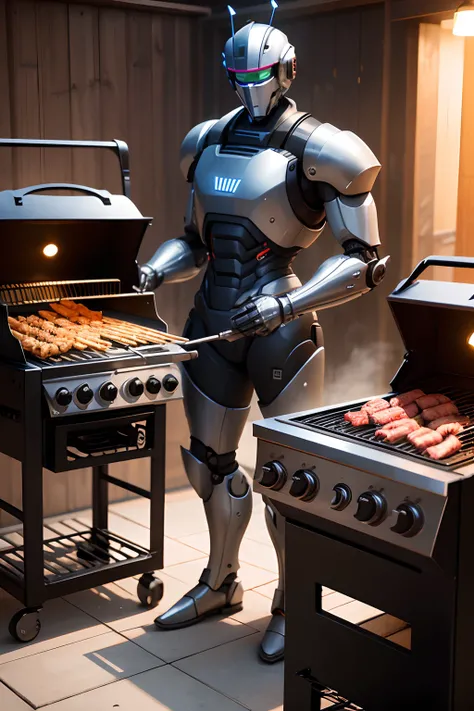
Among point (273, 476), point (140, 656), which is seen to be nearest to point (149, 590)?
point (140, 656)

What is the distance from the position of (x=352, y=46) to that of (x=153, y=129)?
118cm

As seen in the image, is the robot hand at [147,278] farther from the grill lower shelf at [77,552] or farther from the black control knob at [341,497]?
the black control knob at [341,497]

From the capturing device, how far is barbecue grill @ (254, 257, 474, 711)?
2037 millimetres

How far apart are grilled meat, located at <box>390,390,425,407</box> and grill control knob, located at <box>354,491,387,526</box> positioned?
430 mm

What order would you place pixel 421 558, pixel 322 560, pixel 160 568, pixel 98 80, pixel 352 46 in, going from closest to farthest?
pixel 421 558
pixel 322 560
pixel 160 568
pixel 352 46
pixel 98 80

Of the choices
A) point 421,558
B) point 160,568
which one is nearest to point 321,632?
point 421,558

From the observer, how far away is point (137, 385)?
10.8 ft

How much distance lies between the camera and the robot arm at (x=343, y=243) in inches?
119

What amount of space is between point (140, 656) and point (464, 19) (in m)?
2.71

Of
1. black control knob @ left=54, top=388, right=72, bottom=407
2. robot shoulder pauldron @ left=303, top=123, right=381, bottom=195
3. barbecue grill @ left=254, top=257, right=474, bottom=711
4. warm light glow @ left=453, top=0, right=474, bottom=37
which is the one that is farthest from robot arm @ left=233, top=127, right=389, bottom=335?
warm light glow @ left=453, top=0, right=474, bottom=37

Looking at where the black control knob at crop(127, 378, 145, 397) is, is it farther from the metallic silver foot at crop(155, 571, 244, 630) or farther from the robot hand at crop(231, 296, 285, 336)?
the metallic silver foot at crop(155, 571, 244, 630)

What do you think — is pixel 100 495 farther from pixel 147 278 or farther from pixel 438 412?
pixel 438 412

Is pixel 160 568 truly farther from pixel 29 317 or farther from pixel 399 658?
pixel 399 658

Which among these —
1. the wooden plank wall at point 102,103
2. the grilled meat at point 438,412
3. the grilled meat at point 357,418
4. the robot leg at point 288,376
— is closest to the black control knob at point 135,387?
the robot leg at point 288,376
